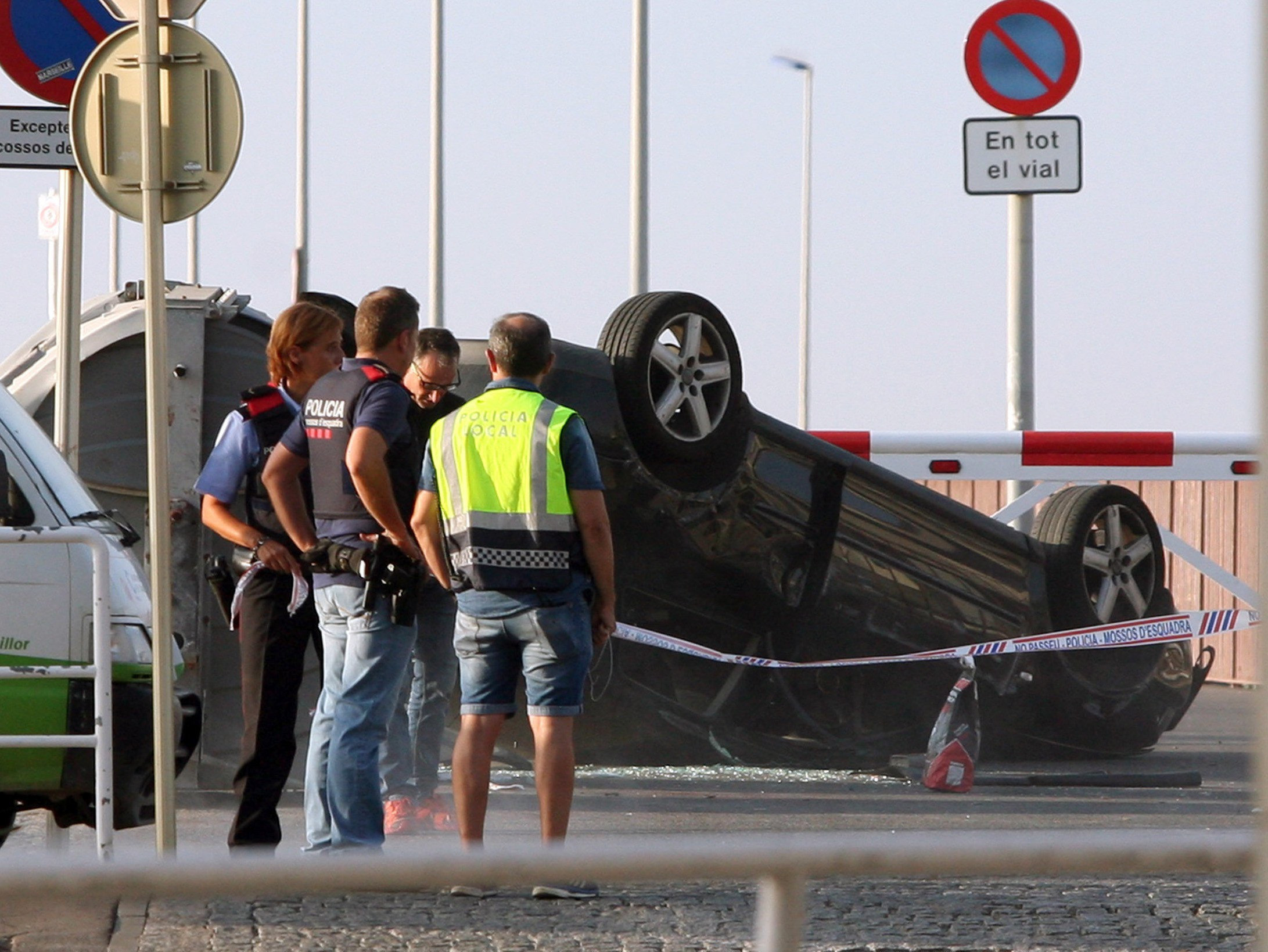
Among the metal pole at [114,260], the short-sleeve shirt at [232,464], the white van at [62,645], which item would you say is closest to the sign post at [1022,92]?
the short-sleeve shirt at [232,464]

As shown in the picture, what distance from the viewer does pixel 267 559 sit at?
5938mm

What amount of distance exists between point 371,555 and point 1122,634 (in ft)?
15.2

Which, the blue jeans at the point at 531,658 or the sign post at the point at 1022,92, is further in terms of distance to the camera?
the sign post at the point at 1022,92

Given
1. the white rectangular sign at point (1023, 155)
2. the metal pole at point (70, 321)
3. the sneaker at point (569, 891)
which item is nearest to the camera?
the sneaker at point (569, 891)

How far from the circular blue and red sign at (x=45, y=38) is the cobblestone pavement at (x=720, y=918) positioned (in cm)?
524

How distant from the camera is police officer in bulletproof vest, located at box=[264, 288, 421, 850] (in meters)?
5.68

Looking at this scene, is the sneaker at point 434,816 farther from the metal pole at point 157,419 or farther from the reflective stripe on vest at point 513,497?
the metal pole at point 157,419

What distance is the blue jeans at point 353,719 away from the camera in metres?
5.67

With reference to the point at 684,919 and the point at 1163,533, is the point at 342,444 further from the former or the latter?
the point at 1163,533

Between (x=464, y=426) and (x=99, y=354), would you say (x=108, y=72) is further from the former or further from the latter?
(x=99, y=354)

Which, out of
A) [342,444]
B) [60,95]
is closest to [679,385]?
[342,444]

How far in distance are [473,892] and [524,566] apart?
12.1 ft

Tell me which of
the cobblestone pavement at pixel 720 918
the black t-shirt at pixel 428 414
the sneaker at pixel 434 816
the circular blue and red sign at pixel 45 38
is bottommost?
the sneaker at pixel 434 816

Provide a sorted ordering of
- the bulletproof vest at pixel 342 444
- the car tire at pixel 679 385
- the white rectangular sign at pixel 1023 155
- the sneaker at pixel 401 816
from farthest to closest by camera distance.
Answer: the white rectangular sign at pixel 1023 155, the car tire at pixel 679 385, the sneaker at pixel 401 816, the bulletproof vest at pixel 342 444
